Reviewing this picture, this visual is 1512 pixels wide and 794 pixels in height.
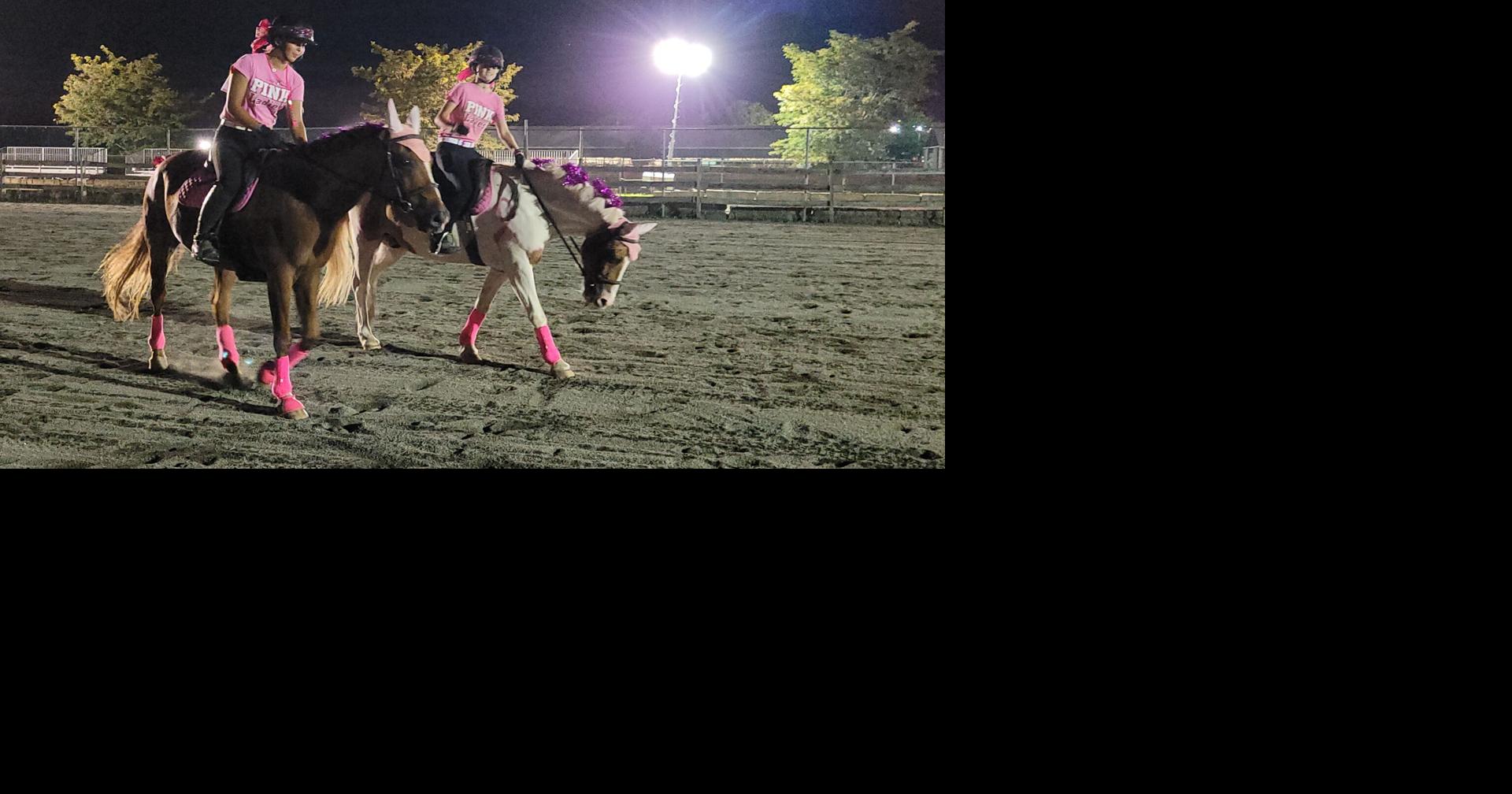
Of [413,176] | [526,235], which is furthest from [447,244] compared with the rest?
[413,176]

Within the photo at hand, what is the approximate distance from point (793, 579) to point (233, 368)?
320cm

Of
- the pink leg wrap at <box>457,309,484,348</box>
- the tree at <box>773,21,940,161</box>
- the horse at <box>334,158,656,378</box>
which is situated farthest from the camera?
the tree at <box>773,21,940,161</box>

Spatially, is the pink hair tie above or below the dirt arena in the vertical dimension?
above

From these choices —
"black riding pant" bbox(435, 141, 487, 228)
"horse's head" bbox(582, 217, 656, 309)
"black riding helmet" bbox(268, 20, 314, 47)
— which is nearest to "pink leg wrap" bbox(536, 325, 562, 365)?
"horse's head" bbox(582, 217, 656, 309)

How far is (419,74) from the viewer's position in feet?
24.3

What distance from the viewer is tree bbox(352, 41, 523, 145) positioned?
21.4 feet

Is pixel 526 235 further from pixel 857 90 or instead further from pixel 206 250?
pixel 857 90

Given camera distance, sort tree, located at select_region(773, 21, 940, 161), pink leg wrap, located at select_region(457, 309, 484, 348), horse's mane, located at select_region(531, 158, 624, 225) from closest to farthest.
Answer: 1. horse's mane, located at select_region(531, 158, 624, 225)
2. pink leg wrap, located at select_region(457, 309, 484, 348)
3. tree, located at select_region(773, 21, 940, 161)

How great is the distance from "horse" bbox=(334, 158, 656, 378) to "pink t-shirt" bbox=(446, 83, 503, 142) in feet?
0.71

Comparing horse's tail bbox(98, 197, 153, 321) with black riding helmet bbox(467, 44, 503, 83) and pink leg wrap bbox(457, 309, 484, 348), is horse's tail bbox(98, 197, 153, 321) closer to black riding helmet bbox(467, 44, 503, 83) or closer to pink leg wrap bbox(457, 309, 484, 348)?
pink leg wrap bbox(457, 309, 484, 348)

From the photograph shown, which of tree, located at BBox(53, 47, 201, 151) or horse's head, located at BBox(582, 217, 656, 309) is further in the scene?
tree, located at BBox(53, 47, 201, 151)

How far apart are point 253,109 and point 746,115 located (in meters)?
15.8

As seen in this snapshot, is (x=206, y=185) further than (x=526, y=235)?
No

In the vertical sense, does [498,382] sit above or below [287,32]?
below
